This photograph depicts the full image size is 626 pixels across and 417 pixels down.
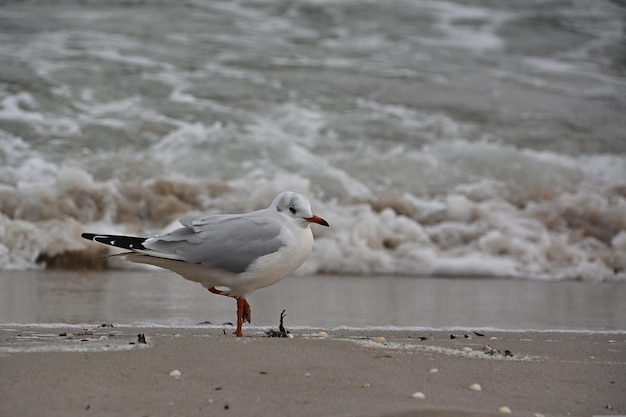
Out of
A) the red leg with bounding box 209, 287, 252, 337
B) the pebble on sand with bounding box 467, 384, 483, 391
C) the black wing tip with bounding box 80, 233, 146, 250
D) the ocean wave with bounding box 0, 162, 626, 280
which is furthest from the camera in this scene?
the ocean wave with bounding box 0, 162, 626, 280

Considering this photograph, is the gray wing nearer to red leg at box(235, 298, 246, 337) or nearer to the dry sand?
red leg at box(235, 298, 246, 337)

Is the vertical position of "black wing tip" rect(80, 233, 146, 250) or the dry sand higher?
"black wing tip" rect(80, 233, 146, 250)

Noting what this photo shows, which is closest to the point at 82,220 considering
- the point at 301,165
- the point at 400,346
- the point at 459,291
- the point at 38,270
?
the point at 38,270

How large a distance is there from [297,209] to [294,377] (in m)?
1.13

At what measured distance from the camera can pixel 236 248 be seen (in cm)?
366

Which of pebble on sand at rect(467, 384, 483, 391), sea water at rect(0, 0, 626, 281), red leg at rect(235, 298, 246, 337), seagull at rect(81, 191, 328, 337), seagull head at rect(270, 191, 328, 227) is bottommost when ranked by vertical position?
pebble on sand at rect(467, 384, 483, 391)

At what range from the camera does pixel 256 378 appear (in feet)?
8.98

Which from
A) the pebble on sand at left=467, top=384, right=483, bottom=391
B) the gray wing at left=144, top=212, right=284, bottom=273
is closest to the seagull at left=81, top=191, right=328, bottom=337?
the gray wing at left=144, top=212, right=284, bottom=273

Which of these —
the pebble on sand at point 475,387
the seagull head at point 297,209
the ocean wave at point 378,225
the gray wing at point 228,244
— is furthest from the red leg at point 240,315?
the ocean wave at point 378,225

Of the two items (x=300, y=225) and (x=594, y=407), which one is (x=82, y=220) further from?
(x=594, y=407)

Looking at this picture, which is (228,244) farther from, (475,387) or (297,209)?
(475,387)

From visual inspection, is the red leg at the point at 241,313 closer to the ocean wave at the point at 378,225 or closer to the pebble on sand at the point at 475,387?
the pebble on sand at the point at 475,387

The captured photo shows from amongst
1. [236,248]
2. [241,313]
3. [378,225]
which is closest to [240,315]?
[241,313]

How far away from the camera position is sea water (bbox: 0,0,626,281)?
7285mm
